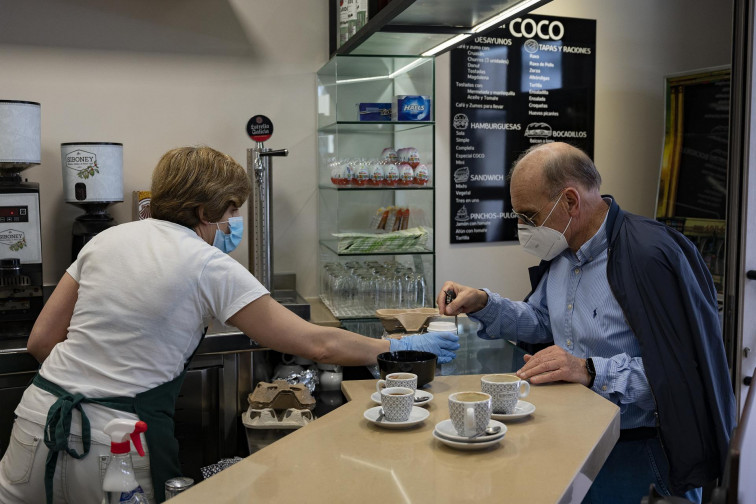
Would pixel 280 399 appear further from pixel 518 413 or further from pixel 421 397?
pixel 518 413

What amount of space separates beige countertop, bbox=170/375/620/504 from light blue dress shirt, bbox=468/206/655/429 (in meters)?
0.28

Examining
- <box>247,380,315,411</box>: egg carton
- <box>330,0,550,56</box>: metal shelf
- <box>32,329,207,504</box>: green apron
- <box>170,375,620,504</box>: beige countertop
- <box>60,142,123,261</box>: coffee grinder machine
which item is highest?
<box>330,0,550,56</box>: metal shelf

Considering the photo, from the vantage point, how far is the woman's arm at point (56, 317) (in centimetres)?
204

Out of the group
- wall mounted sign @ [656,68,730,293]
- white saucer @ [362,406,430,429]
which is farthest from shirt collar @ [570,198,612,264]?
wall mounted sign @ [656,68,730,293]

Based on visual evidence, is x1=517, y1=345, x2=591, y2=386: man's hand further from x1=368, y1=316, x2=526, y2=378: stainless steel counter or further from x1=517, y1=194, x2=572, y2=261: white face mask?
x1=517, y1=194, x2=572, y2=261: white face mask

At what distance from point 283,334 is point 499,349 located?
0.92m

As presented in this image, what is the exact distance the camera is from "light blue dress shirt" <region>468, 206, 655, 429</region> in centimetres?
203

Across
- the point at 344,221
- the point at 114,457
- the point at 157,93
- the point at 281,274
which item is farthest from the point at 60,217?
the point at 114,457

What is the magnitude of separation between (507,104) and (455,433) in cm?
296

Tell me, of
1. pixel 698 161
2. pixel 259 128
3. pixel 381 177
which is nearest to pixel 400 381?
pixel 381 177

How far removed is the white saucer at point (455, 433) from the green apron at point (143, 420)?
771 millimetres

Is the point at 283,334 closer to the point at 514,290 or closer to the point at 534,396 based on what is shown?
the point at 534,396

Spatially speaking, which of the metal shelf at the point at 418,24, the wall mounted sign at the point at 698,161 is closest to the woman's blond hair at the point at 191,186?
the metal shelf at the point at 418,24

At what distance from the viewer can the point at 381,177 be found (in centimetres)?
344
